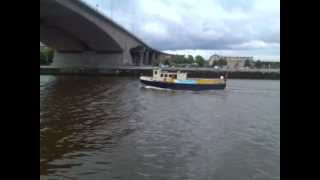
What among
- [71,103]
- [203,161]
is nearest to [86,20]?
[71,103]

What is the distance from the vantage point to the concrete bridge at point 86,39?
40.2 m

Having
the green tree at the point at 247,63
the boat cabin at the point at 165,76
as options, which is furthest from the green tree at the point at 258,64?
the boat cabin at the point at 165,76

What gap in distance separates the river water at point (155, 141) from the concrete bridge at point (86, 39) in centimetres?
944

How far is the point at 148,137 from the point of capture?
1916 cm

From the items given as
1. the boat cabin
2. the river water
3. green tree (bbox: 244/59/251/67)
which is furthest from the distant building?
the river water

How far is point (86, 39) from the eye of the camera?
55.2m

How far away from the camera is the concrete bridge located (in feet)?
132

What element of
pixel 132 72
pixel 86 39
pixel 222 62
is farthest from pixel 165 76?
pixel 222 62

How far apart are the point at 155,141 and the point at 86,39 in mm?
38576

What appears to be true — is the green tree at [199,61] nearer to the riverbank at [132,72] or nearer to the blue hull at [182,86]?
the riverbank at [132,72]
